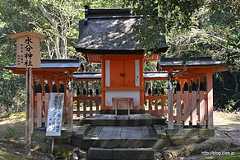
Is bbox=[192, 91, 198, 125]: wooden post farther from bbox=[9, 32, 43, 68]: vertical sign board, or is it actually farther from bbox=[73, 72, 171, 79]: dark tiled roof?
bbox=[73, 72, 171, 79]: dark tiled roof

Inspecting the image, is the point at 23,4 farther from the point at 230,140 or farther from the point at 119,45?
the point at 230,140

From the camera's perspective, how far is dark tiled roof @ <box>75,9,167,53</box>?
15.9 meters

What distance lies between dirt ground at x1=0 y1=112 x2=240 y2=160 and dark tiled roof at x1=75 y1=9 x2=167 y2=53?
12.6ft

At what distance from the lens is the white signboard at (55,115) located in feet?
38.0

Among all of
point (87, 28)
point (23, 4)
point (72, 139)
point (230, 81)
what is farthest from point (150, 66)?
point (72, 139)

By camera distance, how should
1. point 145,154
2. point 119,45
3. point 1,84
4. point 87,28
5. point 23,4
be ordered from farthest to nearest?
point 1,84
point 23,4
point 87,28
point 119,45
point 145,154

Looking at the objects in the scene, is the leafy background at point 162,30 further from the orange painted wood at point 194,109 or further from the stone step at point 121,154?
the stone step at point 121,154

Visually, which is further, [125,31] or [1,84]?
[1,84]

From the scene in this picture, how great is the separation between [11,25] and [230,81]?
57.0ft

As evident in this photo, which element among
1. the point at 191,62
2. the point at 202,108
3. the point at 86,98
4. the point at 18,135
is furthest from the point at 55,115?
the point at 86,98

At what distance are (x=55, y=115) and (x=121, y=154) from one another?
227 cm

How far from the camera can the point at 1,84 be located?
1345 inches

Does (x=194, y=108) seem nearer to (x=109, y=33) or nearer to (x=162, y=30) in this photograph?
(x=162, y=30)

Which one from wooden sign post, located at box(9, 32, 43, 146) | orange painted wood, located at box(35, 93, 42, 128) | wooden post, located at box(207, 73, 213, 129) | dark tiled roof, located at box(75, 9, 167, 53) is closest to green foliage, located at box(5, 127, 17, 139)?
orange painted wood, located at box(35, 93, 42, 128)
